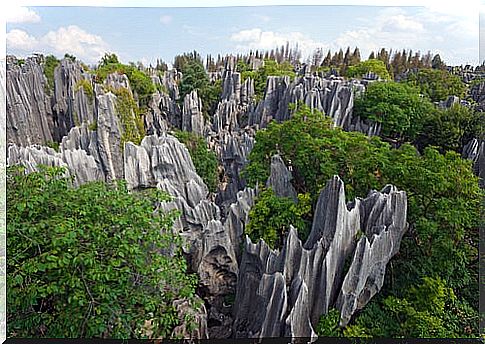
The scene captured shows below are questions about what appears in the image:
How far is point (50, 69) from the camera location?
4934 millimetres

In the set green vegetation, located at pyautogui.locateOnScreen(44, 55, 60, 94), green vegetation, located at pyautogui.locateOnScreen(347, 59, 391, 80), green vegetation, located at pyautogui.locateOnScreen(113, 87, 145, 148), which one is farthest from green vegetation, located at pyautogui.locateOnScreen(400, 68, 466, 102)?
green vegetation, located at pyautogui.locateOnScreen(44, 55, 60, 94)

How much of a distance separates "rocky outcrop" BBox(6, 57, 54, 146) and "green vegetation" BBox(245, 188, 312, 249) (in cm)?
178

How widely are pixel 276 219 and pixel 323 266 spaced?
0.49m

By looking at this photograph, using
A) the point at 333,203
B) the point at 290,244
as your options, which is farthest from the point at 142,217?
the point at 333,203

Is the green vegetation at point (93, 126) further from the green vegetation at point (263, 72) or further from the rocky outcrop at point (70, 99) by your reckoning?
the green vegetation at point (263, 72)

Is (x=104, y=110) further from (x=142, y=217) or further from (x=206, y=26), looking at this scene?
(x=142, y=217)

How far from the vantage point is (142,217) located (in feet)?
7.54

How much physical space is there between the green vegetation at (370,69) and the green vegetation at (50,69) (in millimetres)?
2772

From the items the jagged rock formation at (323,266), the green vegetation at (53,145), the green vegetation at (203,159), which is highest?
the green vegetation at (53,145)

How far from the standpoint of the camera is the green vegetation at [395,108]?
4453 millimetres

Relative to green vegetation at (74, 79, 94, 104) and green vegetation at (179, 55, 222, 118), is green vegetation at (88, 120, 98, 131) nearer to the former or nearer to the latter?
green vegetation at (74, 79, 94, 104)

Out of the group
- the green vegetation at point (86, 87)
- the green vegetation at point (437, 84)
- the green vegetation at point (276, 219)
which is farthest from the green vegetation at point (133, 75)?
the green vegetation at point (437, 84)

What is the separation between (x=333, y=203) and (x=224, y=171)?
4.93 feet

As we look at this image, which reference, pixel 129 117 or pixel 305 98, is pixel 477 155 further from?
pixel 129 117
